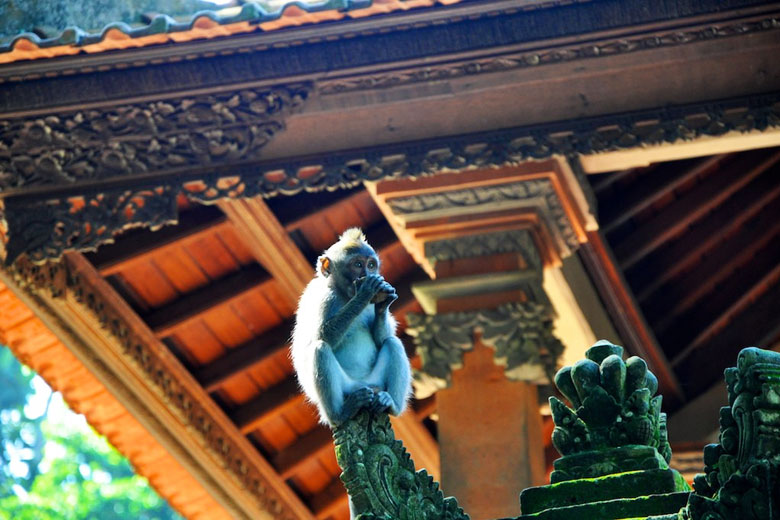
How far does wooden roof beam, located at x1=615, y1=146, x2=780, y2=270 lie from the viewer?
10.1 metres

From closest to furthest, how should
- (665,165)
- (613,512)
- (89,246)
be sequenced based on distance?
(613,512)
(89,246)
(665,165)

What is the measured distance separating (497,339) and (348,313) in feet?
12.0

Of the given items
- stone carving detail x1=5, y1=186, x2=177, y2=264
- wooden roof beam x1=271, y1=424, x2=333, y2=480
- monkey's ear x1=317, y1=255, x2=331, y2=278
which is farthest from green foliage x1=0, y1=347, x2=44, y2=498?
monkey's ear x1=317, y1=255, x2=331, y2=278

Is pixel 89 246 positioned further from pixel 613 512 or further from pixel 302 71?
pixel 613 512

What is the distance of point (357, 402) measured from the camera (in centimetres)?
373

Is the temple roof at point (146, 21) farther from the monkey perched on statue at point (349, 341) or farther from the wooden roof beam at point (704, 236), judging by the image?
the wooden roof beam at point (704, 236)

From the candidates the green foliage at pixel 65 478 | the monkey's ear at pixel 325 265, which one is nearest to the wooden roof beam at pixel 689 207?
the monkey's ear at pixel 325 265

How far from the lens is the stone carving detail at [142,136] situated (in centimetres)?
729

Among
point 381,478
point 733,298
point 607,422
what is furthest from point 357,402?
point 733,298

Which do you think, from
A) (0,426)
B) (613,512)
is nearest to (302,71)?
(613,512)

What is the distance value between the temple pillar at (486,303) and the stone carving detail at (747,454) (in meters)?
4.00

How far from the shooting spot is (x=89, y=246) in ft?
24.2

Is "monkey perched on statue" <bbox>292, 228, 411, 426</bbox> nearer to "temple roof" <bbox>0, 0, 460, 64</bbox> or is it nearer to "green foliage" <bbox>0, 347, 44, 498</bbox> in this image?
"temple roof" <bbox>0, 0, 460, 64</bbox>

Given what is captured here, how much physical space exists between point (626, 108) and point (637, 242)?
10.8 feet
